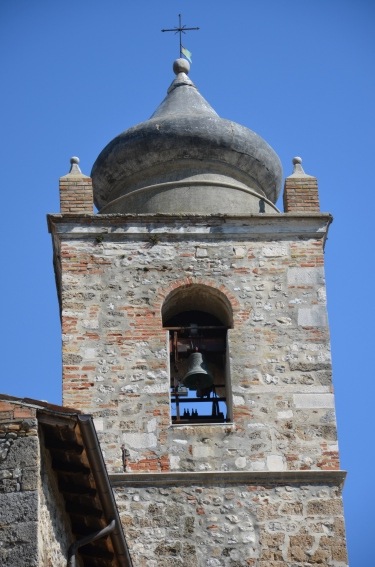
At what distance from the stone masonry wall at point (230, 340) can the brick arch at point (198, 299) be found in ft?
0.09

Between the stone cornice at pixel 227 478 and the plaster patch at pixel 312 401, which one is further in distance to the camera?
the plaster patch at pixel 312 401

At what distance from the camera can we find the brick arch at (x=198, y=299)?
17484mm

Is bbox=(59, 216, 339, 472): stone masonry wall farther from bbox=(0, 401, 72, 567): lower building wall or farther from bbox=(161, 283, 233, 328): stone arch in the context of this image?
bbox=(0, 401, 72, 567): lower building wall

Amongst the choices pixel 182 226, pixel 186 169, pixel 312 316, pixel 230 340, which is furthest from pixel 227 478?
pixel 186 169

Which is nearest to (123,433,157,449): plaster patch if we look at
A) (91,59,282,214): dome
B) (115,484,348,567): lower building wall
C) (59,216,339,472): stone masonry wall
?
(59,216,339,472): stone masonry wall

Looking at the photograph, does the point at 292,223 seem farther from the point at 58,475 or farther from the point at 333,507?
the point at 58,475

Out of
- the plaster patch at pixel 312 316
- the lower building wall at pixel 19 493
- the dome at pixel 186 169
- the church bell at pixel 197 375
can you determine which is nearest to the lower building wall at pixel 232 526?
the church bell at pixel 197 375

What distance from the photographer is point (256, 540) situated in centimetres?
1606

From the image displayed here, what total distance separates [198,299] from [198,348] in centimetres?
59

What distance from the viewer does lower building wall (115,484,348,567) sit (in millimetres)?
15945

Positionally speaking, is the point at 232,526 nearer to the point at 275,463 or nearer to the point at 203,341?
the point at 275,463

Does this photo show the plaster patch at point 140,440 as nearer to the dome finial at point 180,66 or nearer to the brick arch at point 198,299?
the brick arch at point 198,299

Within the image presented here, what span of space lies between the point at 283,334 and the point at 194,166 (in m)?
2.38

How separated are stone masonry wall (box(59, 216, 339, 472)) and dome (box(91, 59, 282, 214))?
0.58 meters
